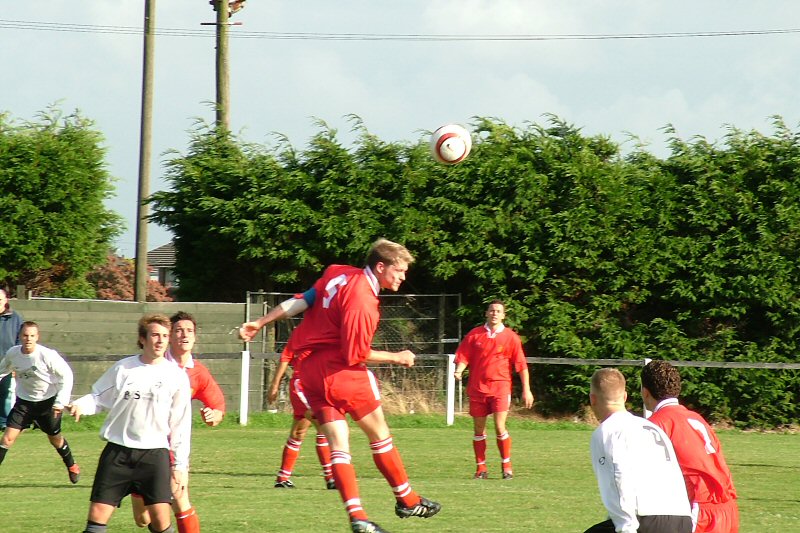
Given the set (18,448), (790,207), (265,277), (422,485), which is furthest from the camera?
(265,277)

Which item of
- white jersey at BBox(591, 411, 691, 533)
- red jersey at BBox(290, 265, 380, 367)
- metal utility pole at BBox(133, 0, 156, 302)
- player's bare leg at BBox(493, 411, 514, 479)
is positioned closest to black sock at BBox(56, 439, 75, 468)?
player's bare leg at BBox(493, 411, 514, 479)

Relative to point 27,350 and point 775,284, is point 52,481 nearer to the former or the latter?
point 27,350

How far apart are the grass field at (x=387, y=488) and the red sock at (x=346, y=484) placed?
988 millimetres

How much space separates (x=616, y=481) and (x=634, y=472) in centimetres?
11

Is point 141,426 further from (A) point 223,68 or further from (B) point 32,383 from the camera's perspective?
(A) point 223,68

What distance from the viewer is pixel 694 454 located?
603 cm

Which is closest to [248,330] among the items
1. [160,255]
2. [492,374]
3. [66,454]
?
[66,454]

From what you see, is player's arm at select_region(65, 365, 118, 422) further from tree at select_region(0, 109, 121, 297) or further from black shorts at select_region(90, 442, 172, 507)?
tree at select_region(0, 109, 121, 297)

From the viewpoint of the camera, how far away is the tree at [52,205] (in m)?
20.4

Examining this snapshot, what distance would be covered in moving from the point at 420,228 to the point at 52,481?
932 centimetres

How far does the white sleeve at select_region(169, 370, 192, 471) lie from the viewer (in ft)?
22.9

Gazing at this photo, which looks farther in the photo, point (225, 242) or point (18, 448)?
point (225, 242)

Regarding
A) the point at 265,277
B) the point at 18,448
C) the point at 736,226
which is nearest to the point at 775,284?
the point at 736,226

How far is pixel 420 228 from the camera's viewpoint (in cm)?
1966
